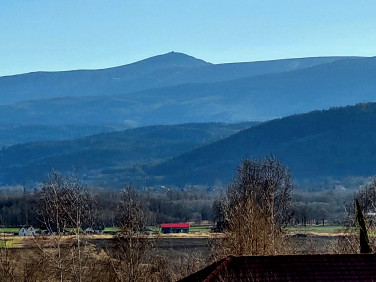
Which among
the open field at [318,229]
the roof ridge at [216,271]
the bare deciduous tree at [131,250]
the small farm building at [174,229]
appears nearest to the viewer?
the roof ridge at [216,271]

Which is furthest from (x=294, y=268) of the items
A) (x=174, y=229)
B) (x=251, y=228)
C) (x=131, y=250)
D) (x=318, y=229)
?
(x=174, y=229)

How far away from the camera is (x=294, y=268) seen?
3400 centimetres

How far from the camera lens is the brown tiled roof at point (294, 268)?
33406mm

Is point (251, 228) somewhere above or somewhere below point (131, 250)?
above

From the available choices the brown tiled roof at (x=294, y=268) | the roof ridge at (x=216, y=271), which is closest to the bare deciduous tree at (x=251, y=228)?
the brown tiled roof at (x=294, y=268)

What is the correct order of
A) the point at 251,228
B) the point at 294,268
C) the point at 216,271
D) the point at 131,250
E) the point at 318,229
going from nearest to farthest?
the point at 216,271, the point at 294,268, the point at 131,250, the point at 251,228, the point at 318,229

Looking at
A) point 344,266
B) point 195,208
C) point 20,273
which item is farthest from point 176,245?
point 195,208

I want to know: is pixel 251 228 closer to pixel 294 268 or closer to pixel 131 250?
pixel 131 250

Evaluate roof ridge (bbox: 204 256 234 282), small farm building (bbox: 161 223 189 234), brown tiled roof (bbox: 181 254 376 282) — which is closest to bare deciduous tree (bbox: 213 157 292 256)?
brown tiled roof (bbox: 181 254 376 282)

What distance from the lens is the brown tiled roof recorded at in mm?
33406

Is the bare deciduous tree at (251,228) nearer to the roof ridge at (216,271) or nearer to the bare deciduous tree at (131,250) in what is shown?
the bare deciduous tree at (131,250)

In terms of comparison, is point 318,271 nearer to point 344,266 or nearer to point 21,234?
point 344,266

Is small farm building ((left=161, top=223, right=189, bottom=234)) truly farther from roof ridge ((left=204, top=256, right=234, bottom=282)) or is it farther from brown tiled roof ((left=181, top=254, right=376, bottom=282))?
roof ridge ((left=204, top=256, right=234, bottom=282))

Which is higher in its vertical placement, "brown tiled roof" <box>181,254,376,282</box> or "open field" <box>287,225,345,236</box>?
"brown tiled roof" <box>181,254,376,282</box>
